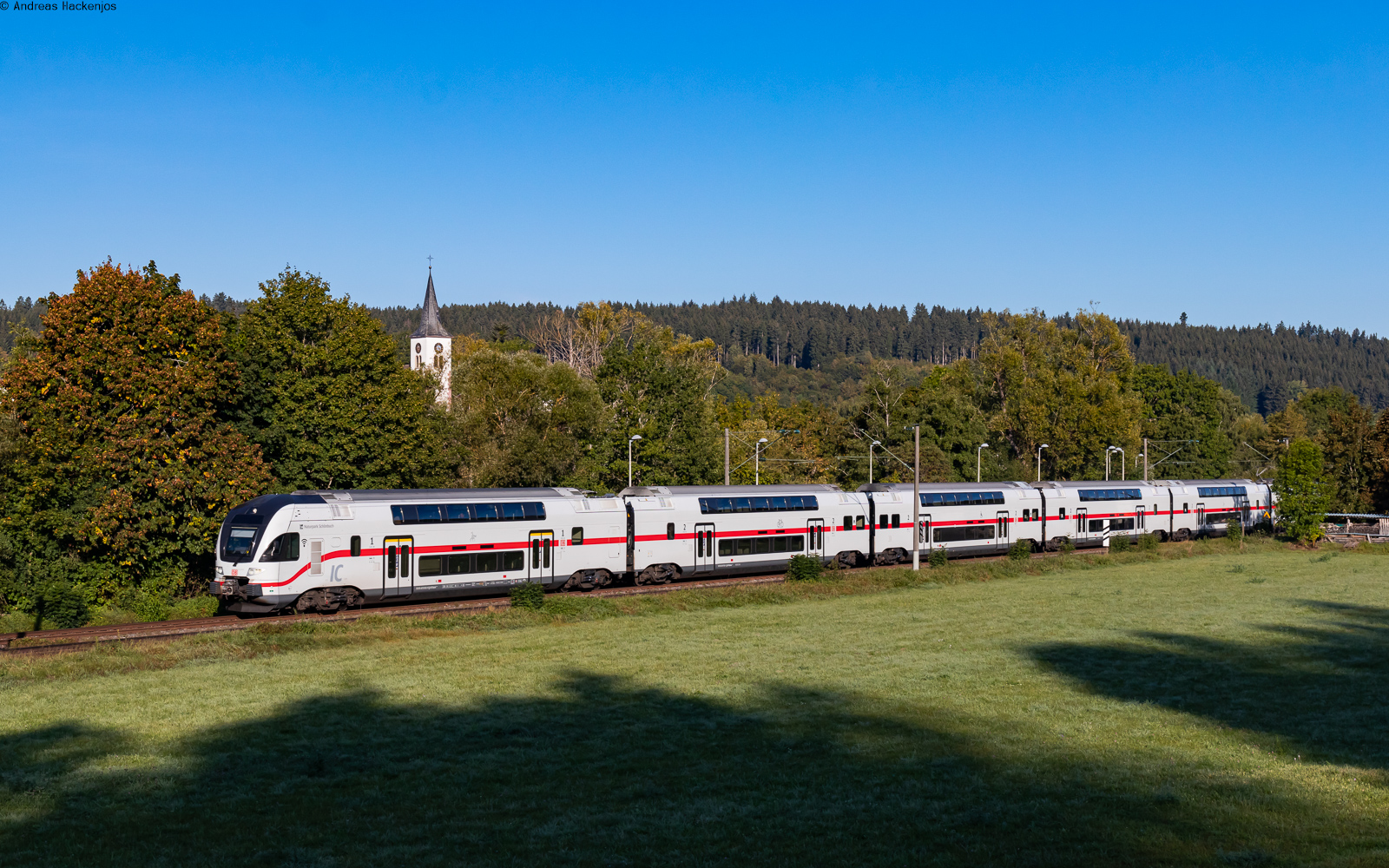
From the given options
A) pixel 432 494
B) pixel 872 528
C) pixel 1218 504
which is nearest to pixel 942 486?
pixel 872 528

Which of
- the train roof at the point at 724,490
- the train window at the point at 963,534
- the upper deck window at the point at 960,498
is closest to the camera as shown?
the train roof at the point at 724,490

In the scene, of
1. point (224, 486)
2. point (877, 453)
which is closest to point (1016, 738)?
point (224, 486)

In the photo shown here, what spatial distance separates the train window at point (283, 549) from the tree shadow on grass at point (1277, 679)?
2369 cm

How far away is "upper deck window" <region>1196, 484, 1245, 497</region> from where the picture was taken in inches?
3261

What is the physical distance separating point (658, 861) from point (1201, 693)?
54.3 ft

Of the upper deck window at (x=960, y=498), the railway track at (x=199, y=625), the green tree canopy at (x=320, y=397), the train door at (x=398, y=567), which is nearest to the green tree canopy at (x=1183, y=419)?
the upper deck window at (x=960, y=498)

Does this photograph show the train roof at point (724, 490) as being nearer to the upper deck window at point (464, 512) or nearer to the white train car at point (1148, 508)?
the upper deck window at point (464, 512)

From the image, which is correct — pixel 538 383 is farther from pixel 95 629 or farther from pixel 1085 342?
pixel 1085 342

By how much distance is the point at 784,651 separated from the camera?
103 feet

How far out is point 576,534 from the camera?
4512cm

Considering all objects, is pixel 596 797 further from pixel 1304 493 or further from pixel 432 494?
pixel 1304 493

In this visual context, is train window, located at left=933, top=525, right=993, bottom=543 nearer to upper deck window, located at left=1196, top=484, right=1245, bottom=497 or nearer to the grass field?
the grass field

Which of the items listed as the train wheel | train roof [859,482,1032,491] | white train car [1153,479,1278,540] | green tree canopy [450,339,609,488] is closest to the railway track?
the train wheel

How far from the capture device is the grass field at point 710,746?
14.0 m
